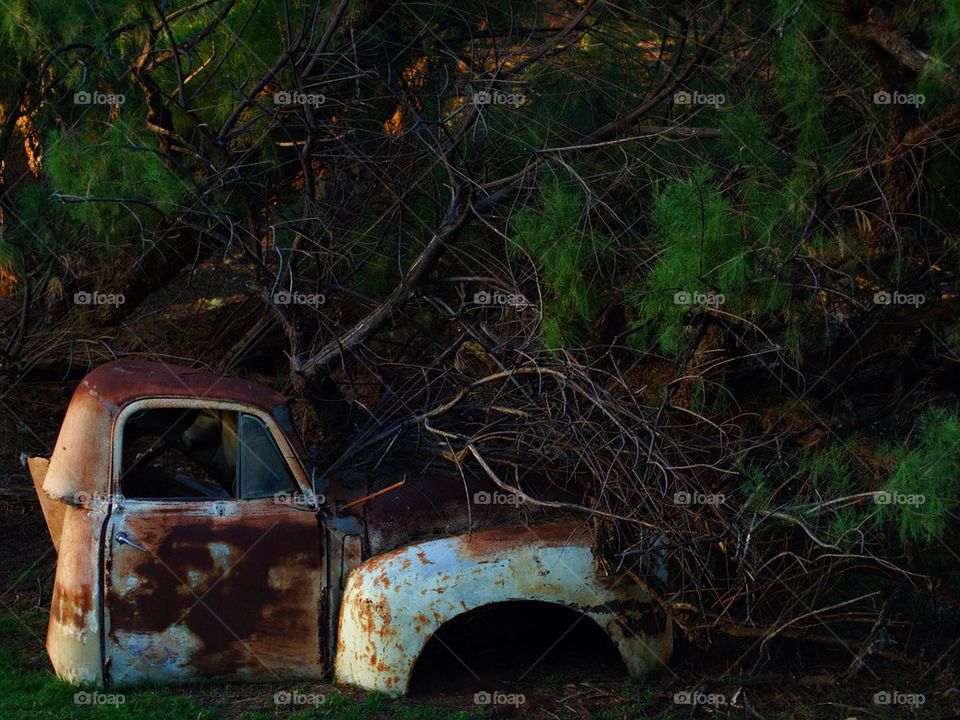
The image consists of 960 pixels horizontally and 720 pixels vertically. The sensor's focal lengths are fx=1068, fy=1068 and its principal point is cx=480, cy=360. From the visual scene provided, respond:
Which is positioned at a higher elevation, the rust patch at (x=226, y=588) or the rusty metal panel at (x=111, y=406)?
the rusty metal panel at (x=111, y=406)

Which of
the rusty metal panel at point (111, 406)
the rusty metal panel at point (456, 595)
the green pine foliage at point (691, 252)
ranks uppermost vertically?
the green pine foliage at point (691, 252)

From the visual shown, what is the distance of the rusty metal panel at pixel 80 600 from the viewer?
15.9 ft

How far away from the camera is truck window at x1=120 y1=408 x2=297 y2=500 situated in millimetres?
5160

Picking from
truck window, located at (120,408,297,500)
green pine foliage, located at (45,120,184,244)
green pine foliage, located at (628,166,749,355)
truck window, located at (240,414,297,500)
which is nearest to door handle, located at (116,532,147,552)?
truck window, located at (120,408,297,500)

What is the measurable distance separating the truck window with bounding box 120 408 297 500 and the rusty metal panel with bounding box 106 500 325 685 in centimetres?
14

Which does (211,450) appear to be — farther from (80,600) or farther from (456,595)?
(456,595)

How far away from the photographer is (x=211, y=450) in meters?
5.54

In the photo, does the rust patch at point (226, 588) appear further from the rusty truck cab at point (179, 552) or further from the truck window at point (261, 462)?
the truck window at point (261, 462)

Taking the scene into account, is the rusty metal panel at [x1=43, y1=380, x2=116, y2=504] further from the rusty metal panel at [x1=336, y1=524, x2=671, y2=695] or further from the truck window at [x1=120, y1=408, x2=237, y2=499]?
the rusty metal panel at [x1=336, y1=524, x2=671, y2=695]


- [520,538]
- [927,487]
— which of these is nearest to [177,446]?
[520,538]

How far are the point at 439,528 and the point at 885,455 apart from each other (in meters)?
2.16

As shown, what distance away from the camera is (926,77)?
16.2ft

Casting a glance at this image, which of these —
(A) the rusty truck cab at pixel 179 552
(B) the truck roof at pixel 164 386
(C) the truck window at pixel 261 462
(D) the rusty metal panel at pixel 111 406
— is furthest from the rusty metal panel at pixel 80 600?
(C) the truck window at pixel 261 462

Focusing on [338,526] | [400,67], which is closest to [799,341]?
[338,526]
